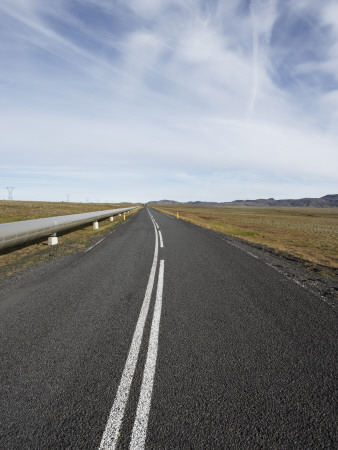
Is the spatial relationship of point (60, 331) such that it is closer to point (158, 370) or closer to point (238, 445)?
point (158, 370)

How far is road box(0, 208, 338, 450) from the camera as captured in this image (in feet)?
7.04

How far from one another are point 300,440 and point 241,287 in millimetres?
3904

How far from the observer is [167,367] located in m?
3.00

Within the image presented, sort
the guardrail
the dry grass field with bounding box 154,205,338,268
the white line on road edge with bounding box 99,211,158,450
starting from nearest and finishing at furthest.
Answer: the white line on road edge with bounding box 99,211,158,450, the guardrail, the dry grass field with bounding box 154,205,338,268

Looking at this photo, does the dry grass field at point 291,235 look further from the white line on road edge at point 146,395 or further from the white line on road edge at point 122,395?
the white line on road edge at point 122,395

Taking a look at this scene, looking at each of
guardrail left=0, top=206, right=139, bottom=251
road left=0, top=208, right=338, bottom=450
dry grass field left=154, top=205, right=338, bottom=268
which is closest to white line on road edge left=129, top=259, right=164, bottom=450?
road left=0, top=208, right=338, bottom=450

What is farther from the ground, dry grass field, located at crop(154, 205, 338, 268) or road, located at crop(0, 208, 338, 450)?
road, located at crop(0, 208, 338, 450)

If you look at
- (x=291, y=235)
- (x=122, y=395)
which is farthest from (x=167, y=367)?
(x=291, y=235)

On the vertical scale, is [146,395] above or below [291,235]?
above

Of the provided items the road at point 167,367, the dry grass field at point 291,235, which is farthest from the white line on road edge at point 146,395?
the dry grass field at point 291,235

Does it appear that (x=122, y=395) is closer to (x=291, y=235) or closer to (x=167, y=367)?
(x=167, y=367)

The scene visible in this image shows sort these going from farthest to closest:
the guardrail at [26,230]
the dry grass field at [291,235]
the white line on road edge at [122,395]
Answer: the dry grass field at [291,235]
the guardrail at [26,230]
the white line on road edge at [122,395]

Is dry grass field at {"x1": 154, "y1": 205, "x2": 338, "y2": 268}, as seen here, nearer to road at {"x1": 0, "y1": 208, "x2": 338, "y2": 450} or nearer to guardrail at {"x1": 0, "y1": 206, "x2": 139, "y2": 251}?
road at {"x1": 0, "y1": 208, "x2": 338, "y2": 450}

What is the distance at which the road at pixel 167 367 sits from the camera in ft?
7.04
